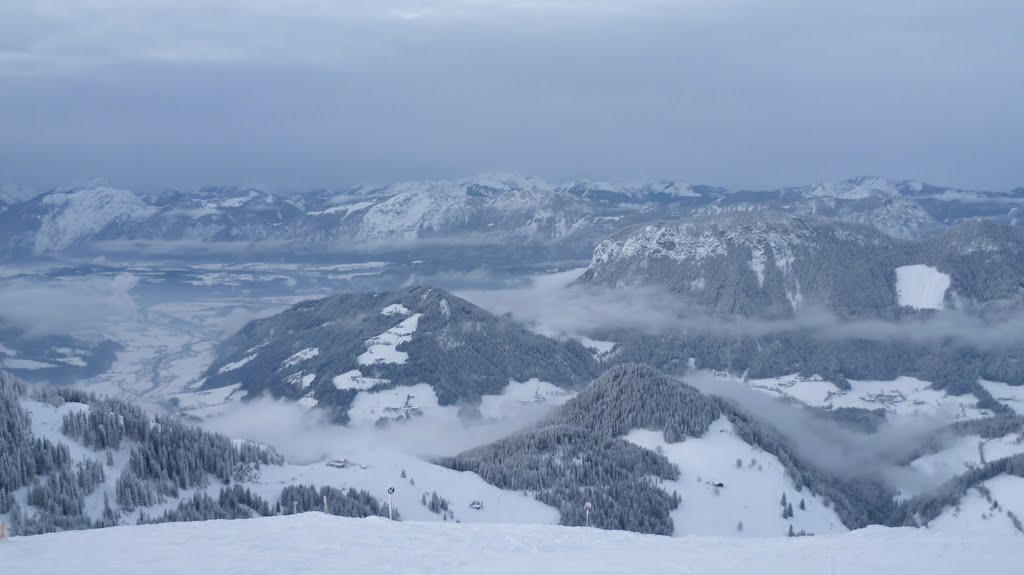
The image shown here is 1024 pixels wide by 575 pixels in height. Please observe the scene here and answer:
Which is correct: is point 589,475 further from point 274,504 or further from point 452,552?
point 452,552

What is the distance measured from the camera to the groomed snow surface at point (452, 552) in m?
50.4

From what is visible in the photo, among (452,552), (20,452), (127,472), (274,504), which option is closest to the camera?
(452,552)

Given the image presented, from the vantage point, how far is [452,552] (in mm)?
55969

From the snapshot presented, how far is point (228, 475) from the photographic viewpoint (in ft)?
466

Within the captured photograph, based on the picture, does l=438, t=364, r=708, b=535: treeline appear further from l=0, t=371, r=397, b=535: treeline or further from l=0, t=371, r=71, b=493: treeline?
l=0, t=371, r=71, b=493: treeline

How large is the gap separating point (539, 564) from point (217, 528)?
90.5 feet

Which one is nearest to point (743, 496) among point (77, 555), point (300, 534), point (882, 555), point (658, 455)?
point (658, 455)

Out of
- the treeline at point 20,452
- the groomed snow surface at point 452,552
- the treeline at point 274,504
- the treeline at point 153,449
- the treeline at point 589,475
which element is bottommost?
the treeline at point 589,475

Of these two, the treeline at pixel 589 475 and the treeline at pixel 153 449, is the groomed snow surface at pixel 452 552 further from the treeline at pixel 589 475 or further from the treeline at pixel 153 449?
the treeline at pixel 589 475

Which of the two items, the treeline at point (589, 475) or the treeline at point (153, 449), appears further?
the treeline at point (589, 475)

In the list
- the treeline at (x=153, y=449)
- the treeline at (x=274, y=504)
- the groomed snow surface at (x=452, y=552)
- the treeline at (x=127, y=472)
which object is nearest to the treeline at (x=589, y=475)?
the treeline at (x=274, y=504)

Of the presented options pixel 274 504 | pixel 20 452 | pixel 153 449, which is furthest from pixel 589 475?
pixel 20 452

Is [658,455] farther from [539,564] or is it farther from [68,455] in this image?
[539,564]

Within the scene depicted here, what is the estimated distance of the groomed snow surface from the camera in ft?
165
